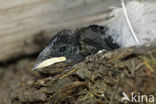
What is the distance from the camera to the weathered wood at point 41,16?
255 centimetres

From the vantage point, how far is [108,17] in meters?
2.68

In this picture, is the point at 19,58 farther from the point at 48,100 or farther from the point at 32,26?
the point at 48,100

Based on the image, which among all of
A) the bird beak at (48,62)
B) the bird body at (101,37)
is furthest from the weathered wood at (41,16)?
the bird beak at (48,62)

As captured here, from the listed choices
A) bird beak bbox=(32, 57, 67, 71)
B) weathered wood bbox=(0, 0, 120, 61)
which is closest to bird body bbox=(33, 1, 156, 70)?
bird beak bbox=(32, 57, 67, 71)

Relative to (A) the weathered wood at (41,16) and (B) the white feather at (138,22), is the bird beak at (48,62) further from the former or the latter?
(B) the white feather at (138,22)

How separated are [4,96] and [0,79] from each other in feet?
1.04

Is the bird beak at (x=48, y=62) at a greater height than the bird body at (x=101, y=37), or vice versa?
the bird body at (x=101, y=37)

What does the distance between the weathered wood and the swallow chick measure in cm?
12

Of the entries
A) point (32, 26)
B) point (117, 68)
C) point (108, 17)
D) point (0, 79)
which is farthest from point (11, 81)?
point (117, 68)

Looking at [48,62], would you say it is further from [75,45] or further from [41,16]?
[41,16]

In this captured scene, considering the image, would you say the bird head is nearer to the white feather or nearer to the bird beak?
the bird beak

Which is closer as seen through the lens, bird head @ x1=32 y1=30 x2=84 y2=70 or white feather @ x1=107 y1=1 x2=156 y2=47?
white feather @ x1=107 y1=1 x2=156 y2=47

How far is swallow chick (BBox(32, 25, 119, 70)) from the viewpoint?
8.32ft

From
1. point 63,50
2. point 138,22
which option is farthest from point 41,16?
point 138,22
